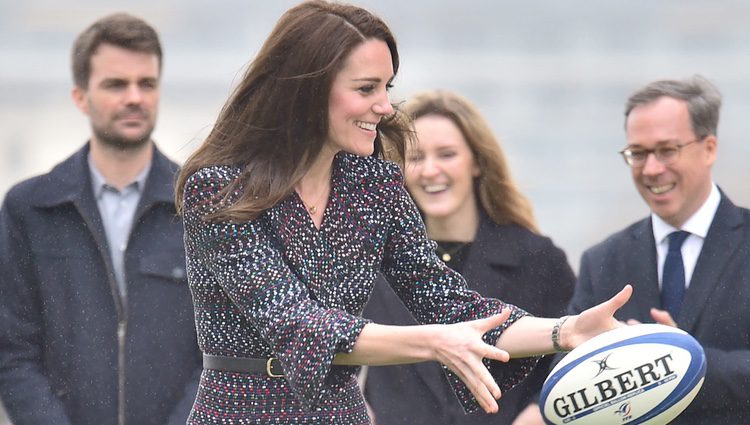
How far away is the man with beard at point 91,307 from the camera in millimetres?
6484

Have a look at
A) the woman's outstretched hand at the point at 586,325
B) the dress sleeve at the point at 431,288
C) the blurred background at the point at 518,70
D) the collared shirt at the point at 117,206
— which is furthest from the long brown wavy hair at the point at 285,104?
the blurred background at the point at 518,70

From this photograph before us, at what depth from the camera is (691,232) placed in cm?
670

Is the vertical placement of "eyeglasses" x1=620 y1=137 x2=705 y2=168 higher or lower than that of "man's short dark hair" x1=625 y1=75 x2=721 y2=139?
lower

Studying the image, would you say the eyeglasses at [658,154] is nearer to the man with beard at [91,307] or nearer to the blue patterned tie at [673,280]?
the blue patterned tie at [673,280]

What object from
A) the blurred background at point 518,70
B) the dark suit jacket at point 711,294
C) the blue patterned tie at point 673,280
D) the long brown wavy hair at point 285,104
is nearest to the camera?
the long brown wavy hair at point 285,104

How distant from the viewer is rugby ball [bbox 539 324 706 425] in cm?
502

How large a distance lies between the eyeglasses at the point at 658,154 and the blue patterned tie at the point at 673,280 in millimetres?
334

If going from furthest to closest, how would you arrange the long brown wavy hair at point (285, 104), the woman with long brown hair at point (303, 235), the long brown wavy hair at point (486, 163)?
the long brown wavy hair at point (486, 163) < the long brown wavy hair at point (285, 104) < the woman with long brown hair at point (303, 235)

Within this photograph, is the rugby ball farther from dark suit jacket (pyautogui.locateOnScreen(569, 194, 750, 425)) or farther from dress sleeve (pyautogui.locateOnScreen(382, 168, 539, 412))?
dark suit jacket (pyautogui.locateOnScreen(569, 194, 750, 425))

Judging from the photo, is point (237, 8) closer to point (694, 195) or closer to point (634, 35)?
point (634, 35)

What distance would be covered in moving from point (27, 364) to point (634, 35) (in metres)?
58.5

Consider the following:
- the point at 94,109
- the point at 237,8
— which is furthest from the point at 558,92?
the point at 94,109

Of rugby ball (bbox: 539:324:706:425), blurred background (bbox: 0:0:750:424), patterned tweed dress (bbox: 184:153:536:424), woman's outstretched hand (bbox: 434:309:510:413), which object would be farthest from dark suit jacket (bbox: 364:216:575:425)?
blurred background (bbox: 0:0:750:424)

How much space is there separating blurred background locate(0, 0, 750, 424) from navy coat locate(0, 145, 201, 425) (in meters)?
42.4
